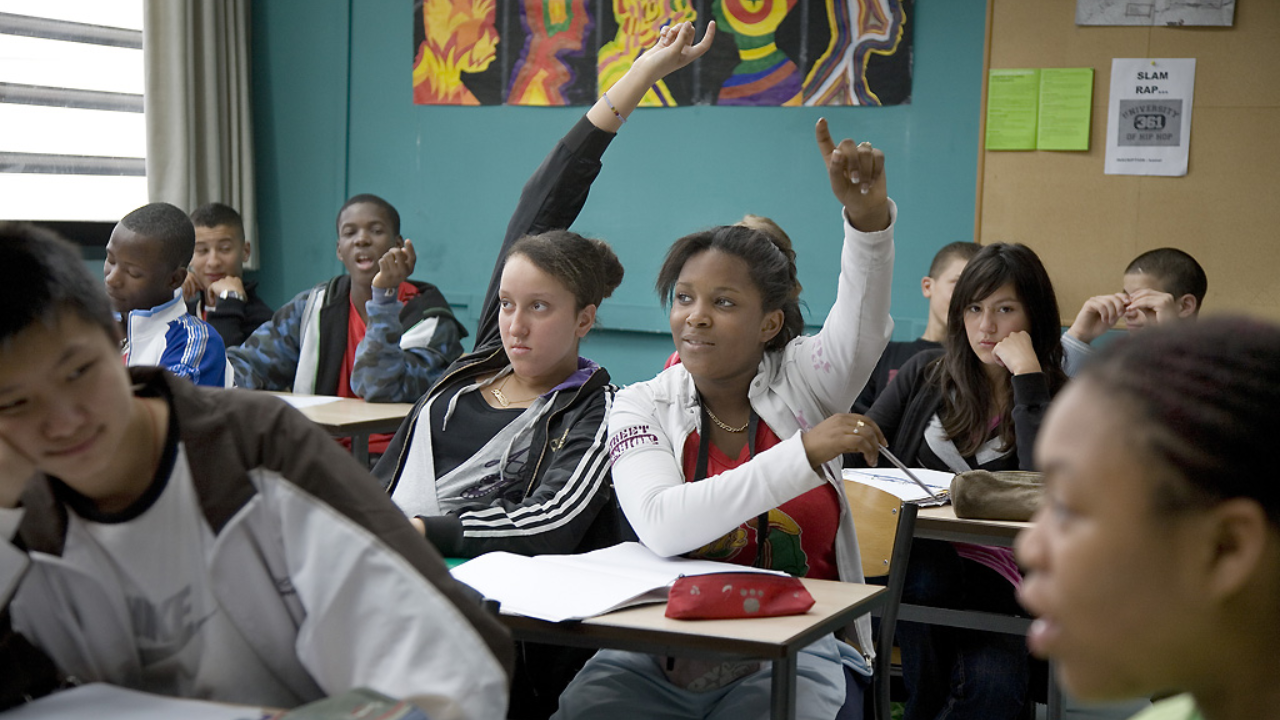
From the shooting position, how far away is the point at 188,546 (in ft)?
3.28

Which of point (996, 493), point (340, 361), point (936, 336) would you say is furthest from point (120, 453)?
point (936, 336)

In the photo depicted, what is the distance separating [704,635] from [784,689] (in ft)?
Answer: 0.40

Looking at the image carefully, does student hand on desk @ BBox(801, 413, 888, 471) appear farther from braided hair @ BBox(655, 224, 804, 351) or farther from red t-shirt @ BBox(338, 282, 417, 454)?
red t-shirt @ BBox(338, 282, 417, 454)

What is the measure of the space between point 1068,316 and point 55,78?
418 cm

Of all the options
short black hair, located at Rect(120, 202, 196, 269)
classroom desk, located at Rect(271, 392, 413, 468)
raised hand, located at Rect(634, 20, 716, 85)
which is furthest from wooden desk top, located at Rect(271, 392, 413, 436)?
raised hand, located at Rect(634, 20, 716, 85)

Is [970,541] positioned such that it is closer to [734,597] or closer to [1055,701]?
[1055,701]

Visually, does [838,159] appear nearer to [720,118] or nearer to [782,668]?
[782,668]

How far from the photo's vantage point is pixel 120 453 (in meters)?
1.00

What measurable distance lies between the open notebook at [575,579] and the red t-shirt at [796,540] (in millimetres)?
113

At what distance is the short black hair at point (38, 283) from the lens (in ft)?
3.06

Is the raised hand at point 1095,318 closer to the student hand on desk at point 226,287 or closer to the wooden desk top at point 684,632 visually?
the wooden desk top at point 684,632

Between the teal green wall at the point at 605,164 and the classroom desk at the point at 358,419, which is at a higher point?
the teal green wall at the point at 605,164

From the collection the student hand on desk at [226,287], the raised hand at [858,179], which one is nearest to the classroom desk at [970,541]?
the raised hand at [858,179]

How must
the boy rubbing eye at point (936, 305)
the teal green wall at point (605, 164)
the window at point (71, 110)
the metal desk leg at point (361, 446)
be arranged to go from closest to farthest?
the metal desk leg at point (361, 446) < the boy rubbing eye at point (936, 305) < the teal green wall at point (605, 164) < the window at point (71, 110)
